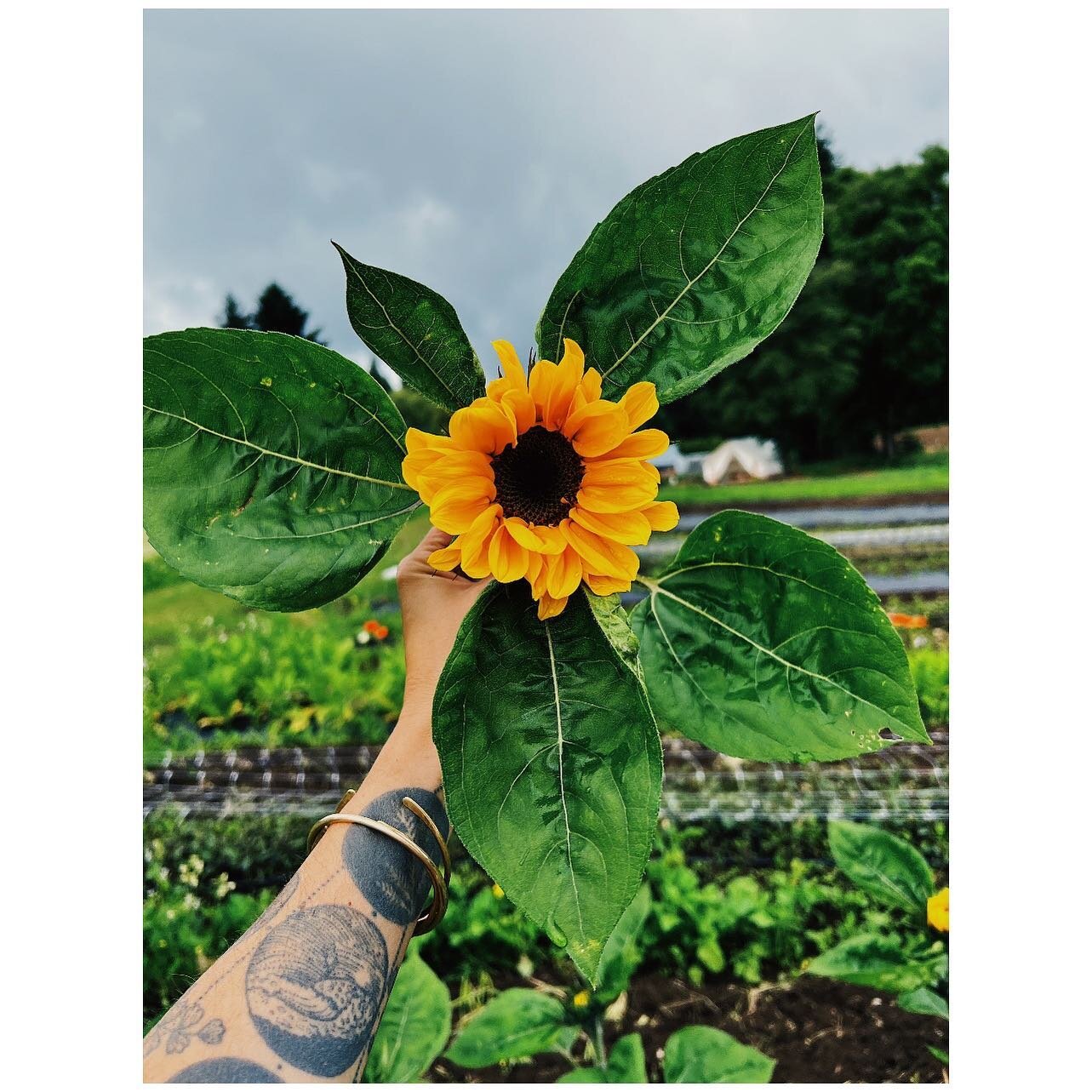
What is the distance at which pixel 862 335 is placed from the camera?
9.98 feet

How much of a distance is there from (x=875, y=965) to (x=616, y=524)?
0.79 m


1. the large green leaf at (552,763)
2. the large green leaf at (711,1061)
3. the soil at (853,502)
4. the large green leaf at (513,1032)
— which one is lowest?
the large green leaf at (711,1061)

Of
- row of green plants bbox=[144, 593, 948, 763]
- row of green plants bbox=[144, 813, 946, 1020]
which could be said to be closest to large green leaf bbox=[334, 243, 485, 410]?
row of green plants bbox=[144, 813, 946, 1020]

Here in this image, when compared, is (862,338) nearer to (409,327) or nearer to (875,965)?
(875,965)

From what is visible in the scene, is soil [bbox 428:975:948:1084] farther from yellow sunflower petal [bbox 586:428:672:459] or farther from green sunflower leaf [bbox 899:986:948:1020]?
yellow sunflower petal [bbox 586:428:672:459]

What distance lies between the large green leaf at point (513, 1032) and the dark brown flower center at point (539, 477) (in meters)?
0.81

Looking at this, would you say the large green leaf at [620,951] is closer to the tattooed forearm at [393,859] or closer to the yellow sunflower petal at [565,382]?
the tattooed forearm at [393,859]

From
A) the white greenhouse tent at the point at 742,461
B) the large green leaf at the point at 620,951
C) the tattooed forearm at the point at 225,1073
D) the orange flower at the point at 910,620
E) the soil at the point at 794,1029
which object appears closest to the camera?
the tattooed forearm at the point at 225,1073

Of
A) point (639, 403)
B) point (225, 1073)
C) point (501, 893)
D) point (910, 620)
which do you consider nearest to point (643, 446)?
point (639, 403)

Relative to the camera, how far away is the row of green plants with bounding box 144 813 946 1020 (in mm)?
1326

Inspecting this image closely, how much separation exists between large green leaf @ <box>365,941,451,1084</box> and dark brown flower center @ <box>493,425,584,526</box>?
2.43 feet

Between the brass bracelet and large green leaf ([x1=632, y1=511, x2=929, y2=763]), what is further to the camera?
the brass bracelet

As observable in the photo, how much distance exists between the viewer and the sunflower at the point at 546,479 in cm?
44

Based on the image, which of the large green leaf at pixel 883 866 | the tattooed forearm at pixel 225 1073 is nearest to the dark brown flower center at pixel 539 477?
the tattooed forearm at pixel 225 1073
